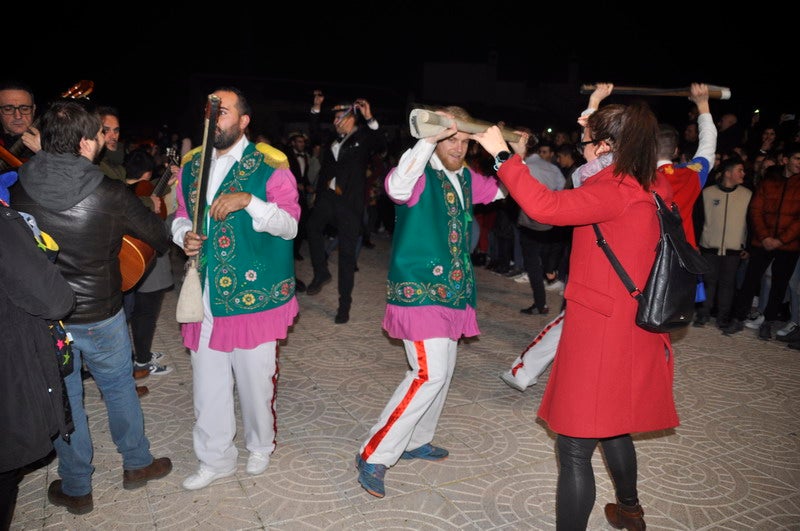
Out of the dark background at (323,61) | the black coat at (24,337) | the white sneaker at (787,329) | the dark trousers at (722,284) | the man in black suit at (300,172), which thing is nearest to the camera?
the black coat at (24,337)

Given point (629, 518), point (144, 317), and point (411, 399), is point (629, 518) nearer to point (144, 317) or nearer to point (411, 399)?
point (411, 399)

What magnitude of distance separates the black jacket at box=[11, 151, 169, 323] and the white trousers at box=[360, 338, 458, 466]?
1.47 metres

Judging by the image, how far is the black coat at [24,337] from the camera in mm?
2201

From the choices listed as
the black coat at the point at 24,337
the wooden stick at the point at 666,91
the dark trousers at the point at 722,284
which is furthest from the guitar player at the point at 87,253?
the dark trousers at the point at 722,284

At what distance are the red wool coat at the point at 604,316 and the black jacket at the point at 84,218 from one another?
5.85 feet

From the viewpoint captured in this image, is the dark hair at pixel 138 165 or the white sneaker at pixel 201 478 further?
the dark hair at pixel 138 165

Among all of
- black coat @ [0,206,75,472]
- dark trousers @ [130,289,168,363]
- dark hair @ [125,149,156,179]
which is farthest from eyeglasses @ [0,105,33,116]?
black coat @ [0,206,75,472]

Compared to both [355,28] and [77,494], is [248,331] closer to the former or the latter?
[77,494]

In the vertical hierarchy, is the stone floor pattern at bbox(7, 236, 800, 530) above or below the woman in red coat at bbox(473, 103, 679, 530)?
below

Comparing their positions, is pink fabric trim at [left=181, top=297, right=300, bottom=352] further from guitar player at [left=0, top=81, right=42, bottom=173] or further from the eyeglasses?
the eyeglasses

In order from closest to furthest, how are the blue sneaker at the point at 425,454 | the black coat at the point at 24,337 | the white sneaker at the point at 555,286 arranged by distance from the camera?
the black coat at the point at 24,337
the blue sneaker at the point at 425,454
the white sneaker at the point at 555,286

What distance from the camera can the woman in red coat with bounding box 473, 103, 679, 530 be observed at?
236cm

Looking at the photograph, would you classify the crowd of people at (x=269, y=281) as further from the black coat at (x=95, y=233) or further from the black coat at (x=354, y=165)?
the black coat at (x=354, y=165)

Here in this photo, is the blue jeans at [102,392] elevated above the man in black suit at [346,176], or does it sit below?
below
